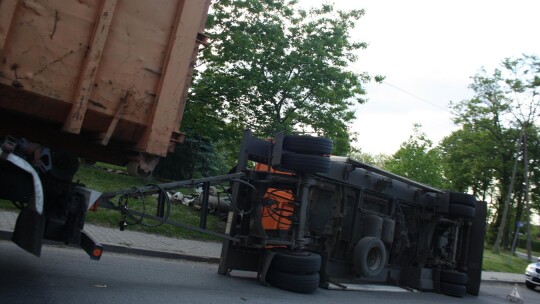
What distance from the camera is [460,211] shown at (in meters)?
10.2

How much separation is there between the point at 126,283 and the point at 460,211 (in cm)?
751

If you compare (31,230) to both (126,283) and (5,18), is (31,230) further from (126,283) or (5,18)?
(126,283)

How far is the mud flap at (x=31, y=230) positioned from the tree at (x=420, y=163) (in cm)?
3259

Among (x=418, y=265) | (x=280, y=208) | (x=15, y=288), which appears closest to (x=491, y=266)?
(x=418, y=265)

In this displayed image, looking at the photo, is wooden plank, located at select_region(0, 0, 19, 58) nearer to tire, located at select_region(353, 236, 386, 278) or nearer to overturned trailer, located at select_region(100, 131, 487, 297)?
overturned trailer, located at select_region(100, 131, 487, 297)

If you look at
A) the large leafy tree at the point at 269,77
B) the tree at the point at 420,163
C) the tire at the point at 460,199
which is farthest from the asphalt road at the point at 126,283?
the tree at the point at 420,163

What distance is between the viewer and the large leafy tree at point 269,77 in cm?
1435

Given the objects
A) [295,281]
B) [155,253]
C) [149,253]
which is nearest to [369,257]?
[295,281]

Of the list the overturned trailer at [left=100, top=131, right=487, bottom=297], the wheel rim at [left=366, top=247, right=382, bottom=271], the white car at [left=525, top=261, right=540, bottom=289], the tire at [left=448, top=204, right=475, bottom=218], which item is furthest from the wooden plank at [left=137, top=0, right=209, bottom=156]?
the white car at [left=525, top=261, right=540, bottom=289]

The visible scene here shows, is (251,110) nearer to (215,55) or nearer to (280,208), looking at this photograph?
(215,55)

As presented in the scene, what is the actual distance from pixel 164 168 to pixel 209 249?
13.5m

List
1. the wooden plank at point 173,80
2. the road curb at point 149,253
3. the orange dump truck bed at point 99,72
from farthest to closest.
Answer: the road curb at point 149,253 → the wooden plank at point 173,80 → the orange dump truck bed at point 99,72

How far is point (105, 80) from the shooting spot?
180 inches

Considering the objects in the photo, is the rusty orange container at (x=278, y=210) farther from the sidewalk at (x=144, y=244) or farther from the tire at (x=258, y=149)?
the sidewalk at (x=144, y=244)
